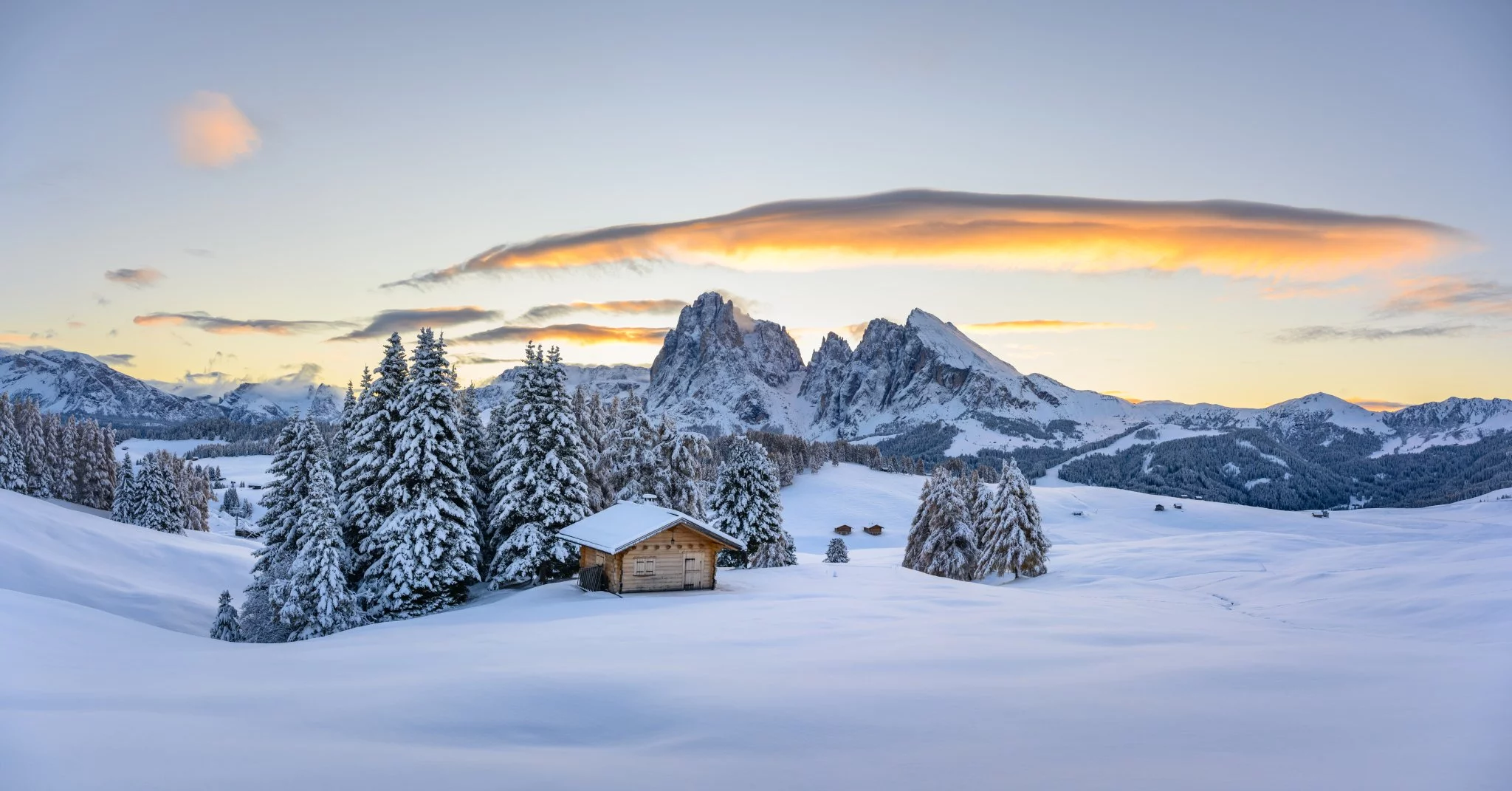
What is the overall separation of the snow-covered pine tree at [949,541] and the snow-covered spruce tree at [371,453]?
33.0 meters

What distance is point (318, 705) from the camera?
39.3 ft

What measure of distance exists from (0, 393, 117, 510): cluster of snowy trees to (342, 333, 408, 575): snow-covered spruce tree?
53.6 meters

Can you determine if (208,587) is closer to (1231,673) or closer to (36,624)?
(36,624)

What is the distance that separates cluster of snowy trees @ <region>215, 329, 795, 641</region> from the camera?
94.6 ft

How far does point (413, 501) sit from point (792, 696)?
79.8 feet

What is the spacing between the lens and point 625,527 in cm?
3175

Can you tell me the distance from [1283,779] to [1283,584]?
3125 centimetres

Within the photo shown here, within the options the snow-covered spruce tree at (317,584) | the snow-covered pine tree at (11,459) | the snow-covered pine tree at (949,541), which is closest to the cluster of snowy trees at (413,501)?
the snow-covered spruce tree at (317,584)

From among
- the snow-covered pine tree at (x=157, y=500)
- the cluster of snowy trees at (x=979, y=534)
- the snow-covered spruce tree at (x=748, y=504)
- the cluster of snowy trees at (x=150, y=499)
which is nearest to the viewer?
the snow-covered spruce tree at (x=748, y=504)

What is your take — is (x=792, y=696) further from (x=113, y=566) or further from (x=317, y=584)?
(x=113, y=566)

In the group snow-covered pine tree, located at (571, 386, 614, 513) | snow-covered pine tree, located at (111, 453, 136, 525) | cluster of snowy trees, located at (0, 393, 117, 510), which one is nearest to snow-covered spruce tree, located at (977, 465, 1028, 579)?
snow-covered pine tree, located at (571, 386, 614, 513)

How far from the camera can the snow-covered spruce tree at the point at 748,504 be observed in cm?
4538

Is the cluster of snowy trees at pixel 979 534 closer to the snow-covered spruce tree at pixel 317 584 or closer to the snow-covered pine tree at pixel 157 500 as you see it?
the snow-covered spruce tree at pixel 317 584

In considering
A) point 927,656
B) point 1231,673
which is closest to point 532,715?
point 927,656
